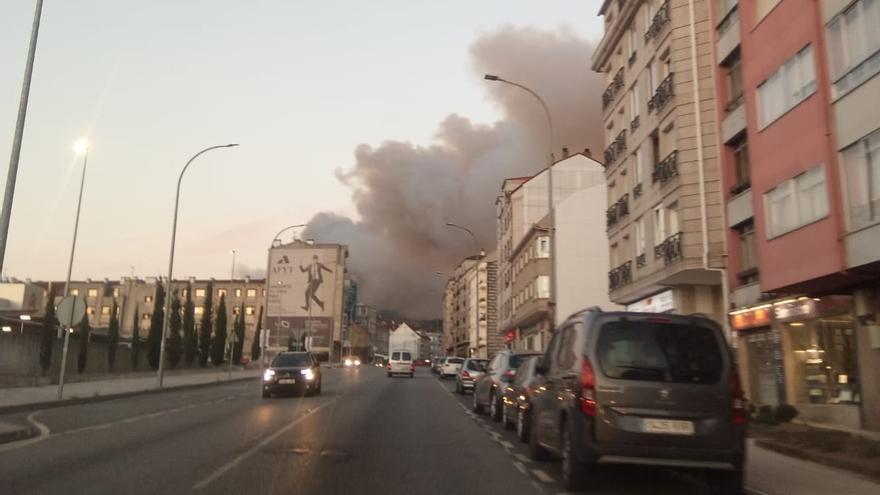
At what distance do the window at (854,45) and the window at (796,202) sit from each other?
6.19 feet

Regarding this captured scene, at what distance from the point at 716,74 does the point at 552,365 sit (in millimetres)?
16305

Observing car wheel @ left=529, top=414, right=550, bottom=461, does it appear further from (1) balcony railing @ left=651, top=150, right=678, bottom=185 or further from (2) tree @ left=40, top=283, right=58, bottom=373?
(2) tree @ left=40, top=283, right=58, bottom=373

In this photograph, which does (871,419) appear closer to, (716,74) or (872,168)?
(872,168)

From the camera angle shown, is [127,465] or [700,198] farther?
[700,198]

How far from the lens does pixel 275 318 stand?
111750mm

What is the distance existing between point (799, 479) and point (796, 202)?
9005mm

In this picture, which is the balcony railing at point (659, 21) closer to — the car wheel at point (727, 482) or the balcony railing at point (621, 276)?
the balcony railing at point (621, 276)

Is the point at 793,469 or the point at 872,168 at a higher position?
the point at 872,168

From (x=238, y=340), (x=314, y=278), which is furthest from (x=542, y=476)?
(x=314, y=278)

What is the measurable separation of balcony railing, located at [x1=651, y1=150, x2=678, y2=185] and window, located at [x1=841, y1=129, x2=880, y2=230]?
33.2ft

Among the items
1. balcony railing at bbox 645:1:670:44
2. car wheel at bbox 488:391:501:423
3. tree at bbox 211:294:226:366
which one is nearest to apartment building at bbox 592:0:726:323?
balcony railing at bbox 645:1:670:44

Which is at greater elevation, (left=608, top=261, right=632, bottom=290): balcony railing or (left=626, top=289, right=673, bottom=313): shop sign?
(left=608, top=261, right=632, bottom=290): balcony railing

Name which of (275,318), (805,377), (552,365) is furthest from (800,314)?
(275,318)

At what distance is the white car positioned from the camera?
170 feet
